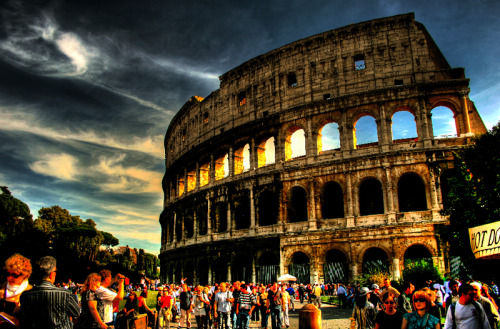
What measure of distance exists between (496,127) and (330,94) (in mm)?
10490

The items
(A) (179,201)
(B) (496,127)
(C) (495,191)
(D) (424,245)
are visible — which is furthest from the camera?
(A) (179,201)

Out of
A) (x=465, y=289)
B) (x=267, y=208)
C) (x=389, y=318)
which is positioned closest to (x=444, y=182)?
Answer: (x=267, y=208)

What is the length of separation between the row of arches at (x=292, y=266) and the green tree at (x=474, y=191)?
4.32 metres

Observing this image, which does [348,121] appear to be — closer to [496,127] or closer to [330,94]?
[330,94]

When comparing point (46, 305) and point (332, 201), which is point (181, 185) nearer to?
point (332, 201)

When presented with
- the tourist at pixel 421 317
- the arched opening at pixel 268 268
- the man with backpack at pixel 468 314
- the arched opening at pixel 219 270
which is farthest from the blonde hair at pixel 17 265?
the arched opening at pixel 219 270

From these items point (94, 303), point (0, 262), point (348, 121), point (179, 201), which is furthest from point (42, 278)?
point (0, 262)

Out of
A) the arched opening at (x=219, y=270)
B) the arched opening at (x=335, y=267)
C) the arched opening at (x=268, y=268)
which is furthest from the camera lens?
the arched opening at (x=219, y=270)

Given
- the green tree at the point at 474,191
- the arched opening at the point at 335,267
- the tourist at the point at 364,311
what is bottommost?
the tourist at the point at 364,311

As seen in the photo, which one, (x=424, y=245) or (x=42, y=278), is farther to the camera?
(x=424, y=245)

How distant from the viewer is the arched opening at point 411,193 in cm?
2388

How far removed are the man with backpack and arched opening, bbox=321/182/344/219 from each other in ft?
65.9

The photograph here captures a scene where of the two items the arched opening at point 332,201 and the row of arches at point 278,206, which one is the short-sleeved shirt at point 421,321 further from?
the arched opening at point 332,201

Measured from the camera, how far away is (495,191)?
54.2 feet
